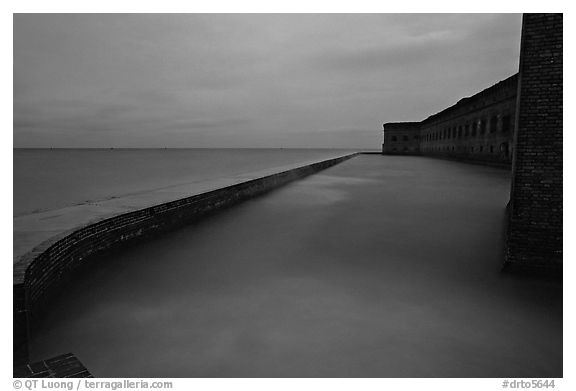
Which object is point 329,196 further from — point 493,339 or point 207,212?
point 493,339

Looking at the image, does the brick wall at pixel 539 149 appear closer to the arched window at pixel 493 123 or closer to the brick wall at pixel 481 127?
the brick wall at pixel 481 127

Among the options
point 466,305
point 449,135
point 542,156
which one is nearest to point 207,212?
point 466,305

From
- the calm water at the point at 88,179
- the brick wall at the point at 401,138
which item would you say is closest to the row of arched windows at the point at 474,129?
the brick wall at the point at 401,138

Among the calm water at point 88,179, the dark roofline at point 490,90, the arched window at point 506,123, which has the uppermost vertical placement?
the dark roofline at point 490,90

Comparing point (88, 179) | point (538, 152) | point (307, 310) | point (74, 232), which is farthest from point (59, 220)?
point (88, 179)

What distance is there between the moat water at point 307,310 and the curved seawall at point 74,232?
0.87 feet

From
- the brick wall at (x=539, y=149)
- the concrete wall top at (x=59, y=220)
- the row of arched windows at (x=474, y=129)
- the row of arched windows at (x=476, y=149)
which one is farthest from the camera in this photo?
the row of arched windows at (x=474, y=129)

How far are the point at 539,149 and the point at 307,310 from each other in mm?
3736

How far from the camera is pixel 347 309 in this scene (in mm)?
4133

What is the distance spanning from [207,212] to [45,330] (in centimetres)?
566

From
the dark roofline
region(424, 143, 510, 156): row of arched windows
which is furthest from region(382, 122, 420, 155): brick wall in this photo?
the dark roofline

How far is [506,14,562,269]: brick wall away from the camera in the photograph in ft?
15.0

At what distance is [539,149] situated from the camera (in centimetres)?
472

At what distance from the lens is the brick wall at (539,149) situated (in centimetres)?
457
